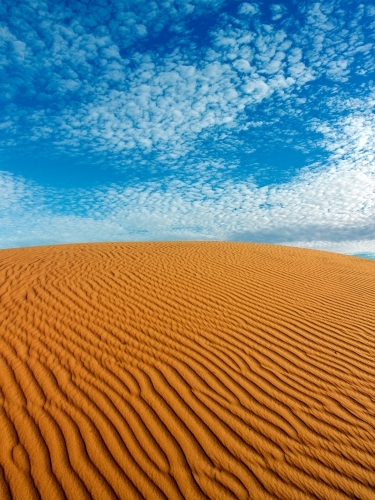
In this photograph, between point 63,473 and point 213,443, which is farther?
point 213,443

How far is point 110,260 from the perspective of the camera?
34.3ft

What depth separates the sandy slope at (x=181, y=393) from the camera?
8.93ft

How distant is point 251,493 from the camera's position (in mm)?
2621

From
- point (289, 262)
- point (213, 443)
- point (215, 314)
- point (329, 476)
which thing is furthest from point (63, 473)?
point (289, 262)

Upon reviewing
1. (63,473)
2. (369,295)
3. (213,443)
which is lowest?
(369,295)

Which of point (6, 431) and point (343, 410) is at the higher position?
point (6, 431)

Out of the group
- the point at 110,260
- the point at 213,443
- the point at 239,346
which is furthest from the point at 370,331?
the point at 110,260

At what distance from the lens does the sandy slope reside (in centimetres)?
272

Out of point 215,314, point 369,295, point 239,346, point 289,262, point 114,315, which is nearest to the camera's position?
point 239,346

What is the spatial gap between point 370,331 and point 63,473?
574cm

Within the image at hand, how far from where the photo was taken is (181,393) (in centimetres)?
376

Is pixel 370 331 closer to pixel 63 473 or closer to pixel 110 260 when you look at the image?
pixel 63 473

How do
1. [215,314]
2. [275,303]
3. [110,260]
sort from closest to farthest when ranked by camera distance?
[215,314], [275,303], [110,260]

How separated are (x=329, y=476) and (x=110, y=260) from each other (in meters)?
8.65
